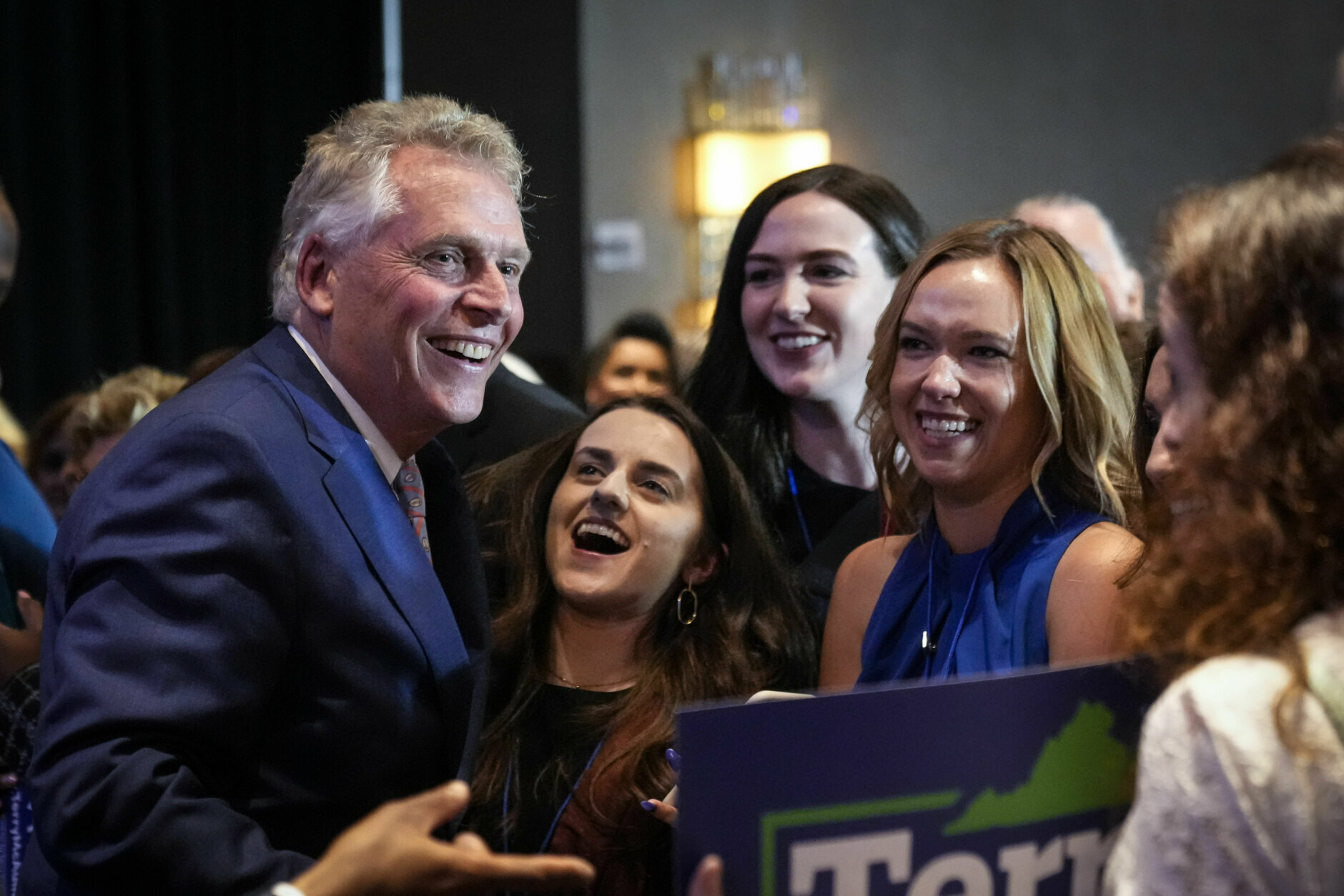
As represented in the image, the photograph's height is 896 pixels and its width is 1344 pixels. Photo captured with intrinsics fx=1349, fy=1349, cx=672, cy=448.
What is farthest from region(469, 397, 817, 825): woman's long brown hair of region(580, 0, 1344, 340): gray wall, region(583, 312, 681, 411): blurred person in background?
region(580, 0, 1344, 340): gray wall

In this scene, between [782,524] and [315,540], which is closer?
[315,540]

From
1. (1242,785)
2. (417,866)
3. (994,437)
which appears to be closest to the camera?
(1242,785)

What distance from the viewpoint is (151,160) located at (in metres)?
5.97

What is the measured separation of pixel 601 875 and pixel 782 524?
2.96 ft

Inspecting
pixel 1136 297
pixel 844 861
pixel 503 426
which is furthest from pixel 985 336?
pixel 1136 297

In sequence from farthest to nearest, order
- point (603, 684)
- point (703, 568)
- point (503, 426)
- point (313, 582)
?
point (503, 426) < point (703, 568) < point (603, 684) < point (313, 582)

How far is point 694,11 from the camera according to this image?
6.45 meters

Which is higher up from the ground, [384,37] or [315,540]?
[384,37]

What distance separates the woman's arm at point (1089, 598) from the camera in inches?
66.1

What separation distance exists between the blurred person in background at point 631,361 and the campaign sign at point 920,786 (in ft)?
10.4

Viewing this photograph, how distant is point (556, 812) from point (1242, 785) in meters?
1.24

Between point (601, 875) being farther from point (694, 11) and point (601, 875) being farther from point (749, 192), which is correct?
point (694, 11)

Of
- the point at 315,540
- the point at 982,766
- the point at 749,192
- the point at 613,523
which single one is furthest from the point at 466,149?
the point at 749,192

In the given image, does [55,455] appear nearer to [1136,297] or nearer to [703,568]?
[703,568]
